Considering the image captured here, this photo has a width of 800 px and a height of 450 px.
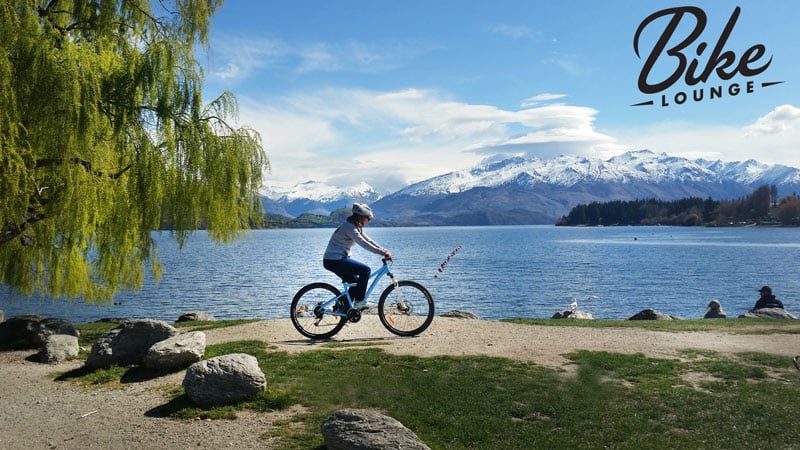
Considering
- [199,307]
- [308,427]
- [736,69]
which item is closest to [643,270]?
[199,307]

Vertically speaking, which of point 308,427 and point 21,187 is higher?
point 21,187

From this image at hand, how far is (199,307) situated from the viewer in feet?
136

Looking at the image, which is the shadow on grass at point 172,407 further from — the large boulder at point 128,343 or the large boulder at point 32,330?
the large boulder at point 32,330

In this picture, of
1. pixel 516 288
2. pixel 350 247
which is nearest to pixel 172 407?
pixel 350 247

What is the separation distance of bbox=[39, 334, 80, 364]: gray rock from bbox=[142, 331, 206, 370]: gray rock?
3300 millimetres

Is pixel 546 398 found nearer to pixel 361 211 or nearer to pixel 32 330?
pixel 361 211

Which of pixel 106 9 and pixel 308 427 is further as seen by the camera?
pixel 106 9

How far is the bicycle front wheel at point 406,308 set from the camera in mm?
13414

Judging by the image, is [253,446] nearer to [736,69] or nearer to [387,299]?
[387,299]

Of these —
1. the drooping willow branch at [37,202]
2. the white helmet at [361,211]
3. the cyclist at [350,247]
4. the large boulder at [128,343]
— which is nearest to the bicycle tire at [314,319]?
the cyclist at [350,247]

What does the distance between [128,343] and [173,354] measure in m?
1.64

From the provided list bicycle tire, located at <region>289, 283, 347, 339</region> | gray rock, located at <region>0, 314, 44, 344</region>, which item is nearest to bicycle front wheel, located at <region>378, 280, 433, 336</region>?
bicycle tire, located at <region>289, 283, 347, 339</region>

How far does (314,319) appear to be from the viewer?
14.0m

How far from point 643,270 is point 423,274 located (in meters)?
25.6
